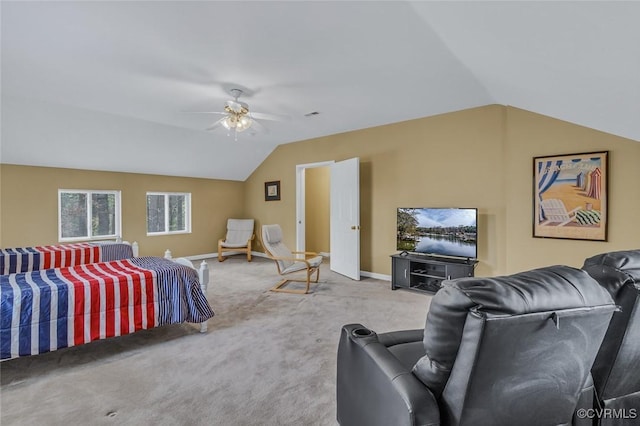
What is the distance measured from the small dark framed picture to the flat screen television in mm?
3130

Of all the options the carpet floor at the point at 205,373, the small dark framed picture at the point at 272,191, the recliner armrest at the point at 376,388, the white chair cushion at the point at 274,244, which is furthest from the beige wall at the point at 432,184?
the recliner armrest at the point at 376,388

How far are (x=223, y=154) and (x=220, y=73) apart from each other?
3665 mm

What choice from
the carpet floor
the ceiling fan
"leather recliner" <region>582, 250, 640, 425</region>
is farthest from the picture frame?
the ceiling fan

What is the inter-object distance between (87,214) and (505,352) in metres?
6.79

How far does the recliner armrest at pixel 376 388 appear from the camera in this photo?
1.03m

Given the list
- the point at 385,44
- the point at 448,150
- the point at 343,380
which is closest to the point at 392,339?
the point at 343,380

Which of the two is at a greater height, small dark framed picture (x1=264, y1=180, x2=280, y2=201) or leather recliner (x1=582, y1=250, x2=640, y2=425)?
small dark framed picture (x1=264, y1=180, x2=280, y2=201)

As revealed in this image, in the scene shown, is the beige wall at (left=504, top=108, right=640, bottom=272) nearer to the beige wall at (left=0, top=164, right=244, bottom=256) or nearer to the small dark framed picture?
the small dark framed picture

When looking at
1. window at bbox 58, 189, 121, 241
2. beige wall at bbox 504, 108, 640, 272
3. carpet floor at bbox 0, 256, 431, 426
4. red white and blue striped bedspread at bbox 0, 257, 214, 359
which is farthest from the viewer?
window at bbox 58, 189, 121, 241

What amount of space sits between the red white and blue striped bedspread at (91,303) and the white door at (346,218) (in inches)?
106

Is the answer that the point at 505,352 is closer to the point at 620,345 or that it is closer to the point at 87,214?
the point at 620,345

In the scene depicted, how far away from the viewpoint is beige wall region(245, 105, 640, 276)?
3.26m

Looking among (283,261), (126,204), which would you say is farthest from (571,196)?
(126,204)

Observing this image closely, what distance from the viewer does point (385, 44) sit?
255 centimetres
